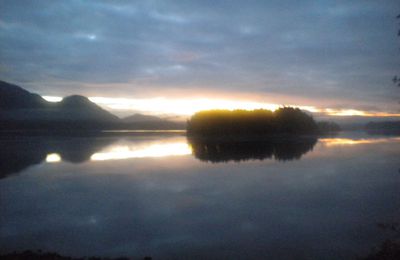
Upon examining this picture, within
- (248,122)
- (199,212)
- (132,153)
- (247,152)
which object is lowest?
(199,212)

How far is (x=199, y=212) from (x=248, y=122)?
99074 millimetres

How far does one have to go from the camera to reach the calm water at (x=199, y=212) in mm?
12664

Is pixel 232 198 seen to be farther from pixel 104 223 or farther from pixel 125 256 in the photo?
pixel 125 256

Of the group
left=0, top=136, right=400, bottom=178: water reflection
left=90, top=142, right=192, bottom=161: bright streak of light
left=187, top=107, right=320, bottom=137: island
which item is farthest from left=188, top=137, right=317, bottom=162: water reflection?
left=187, top=107, right=320, bottom=137: island

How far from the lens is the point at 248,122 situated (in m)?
115

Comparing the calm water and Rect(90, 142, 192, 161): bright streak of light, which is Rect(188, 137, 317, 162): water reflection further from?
the calm water

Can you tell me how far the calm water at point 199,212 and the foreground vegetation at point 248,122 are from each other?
3279 inches

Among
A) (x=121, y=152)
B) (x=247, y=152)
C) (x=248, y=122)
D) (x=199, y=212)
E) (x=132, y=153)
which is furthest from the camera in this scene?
(x=248, y=122)

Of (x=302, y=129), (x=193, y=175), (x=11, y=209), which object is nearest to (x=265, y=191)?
(x=193, y=175)

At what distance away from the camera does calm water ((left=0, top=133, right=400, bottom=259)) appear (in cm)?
1266

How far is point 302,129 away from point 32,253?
12759 centimetres

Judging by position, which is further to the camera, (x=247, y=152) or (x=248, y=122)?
(x=248, y=122)

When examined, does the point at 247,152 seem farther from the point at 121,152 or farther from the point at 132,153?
the point at 121,152

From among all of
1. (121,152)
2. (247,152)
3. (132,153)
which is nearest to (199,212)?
(132,153)
